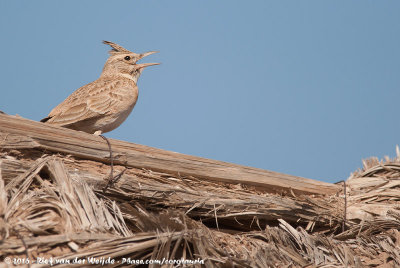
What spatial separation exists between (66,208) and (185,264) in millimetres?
929

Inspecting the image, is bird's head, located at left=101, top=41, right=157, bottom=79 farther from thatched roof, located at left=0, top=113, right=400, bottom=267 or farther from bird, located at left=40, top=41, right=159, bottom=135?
thatched roof, located at left=0, top=113, right=400, bottom=267

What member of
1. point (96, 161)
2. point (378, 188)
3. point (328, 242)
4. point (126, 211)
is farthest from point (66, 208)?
point (378, 188)

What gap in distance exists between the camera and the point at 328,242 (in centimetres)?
570

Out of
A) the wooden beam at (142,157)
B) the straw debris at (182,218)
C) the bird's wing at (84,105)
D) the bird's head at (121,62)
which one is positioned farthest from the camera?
the bird's head at (121,62)

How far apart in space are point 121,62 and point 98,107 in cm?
174

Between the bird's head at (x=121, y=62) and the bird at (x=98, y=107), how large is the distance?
471mm

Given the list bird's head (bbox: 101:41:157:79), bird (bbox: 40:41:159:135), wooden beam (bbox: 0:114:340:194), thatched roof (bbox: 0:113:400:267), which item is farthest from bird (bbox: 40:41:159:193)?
thatched roof (bbox: 0:113:400:267)

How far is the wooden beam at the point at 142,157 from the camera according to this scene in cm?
499

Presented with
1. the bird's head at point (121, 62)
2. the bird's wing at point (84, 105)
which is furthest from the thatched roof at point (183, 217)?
the bird's head at point (121, 62)

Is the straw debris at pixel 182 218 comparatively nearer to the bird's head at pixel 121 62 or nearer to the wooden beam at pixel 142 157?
the wooden beam at pixel 142 157

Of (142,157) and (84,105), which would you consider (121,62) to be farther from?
(142,157)

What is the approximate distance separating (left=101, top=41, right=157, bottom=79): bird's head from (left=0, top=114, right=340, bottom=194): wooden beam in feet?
10.4

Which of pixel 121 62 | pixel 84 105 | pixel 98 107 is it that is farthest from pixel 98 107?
pixel 121 62

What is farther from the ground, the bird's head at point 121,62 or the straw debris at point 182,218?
the bird's head at point 121,62
